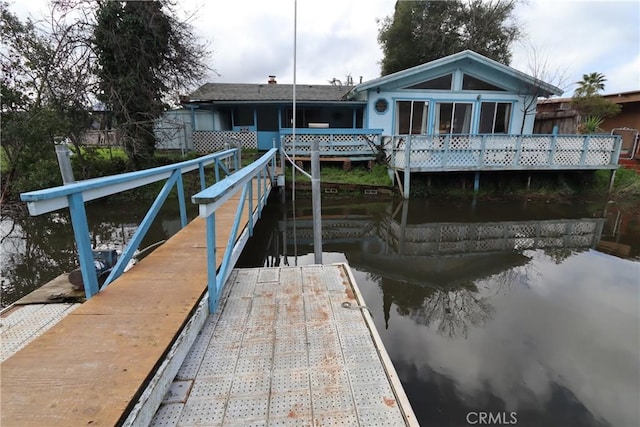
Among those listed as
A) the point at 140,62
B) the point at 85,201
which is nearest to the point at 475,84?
the point at 140,62

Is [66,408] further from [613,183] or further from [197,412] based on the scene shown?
[613,183]

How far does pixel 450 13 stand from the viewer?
1923cm

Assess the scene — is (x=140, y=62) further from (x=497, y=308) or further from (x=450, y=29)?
(x=450, y=29)

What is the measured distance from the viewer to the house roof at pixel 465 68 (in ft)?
38.1

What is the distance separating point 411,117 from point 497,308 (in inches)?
400

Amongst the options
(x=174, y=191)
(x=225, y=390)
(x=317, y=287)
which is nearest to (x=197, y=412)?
(x=225, y=390)

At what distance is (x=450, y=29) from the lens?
1939 centimetres

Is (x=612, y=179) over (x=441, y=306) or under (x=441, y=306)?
over

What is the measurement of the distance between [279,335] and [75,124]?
10281 mm

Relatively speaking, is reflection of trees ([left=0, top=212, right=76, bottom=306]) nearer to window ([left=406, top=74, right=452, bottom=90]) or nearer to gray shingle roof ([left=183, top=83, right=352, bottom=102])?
gray shingle roof ([left=183, top=83, right=352, bottom=102])

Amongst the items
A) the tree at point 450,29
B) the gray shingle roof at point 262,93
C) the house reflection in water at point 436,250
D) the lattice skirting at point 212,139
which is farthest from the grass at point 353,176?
the tree at point 450,29

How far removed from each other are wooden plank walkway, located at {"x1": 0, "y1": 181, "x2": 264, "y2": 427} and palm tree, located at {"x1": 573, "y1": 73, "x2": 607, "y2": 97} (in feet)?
71.4

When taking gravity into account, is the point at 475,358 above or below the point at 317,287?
below

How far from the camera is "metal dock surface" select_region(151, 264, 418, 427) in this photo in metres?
1.71
